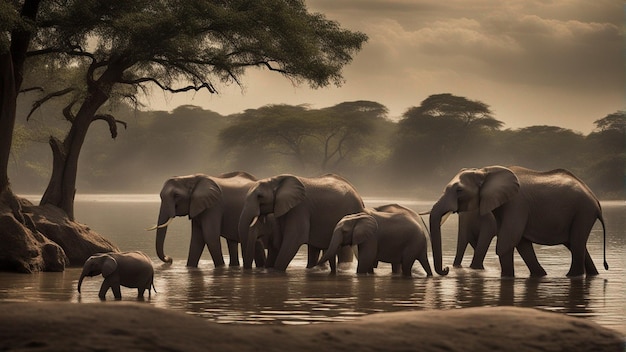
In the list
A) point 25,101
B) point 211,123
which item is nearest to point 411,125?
point 25,101

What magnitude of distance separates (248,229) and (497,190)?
4.63 metres

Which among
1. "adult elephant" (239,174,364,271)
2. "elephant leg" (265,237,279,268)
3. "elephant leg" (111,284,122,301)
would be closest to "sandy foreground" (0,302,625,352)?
"elephant leg" (111,284,122,301)

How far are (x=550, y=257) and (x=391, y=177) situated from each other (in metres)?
88.6

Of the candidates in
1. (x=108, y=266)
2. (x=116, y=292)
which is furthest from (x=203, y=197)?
(x=108, y=266)

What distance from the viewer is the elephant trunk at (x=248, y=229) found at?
2320cm

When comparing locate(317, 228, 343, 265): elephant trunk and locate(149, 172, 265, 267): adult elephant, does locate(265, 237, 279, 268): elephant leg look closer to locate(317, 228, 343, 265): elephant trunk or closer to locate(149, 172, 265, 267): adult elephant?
locate(149, 172, 265, 267): adult elephant

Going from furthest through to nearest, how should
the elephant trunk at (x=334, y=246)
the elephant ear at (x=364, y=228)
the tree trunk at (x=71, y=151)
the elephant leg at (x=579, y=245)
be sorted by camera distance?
1. the tree trunk at (x=71, y=151)
2. the elephant leg at (x=579, y=245)
3. the elephant ear at (x=364, y=228)
4. the elephant trunk at (x=334, y=246)

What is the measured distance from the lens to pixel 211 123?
151250 millimetres

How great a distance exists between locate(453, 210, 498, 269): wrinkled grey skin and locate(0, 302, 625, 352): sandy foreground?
45.8 feet

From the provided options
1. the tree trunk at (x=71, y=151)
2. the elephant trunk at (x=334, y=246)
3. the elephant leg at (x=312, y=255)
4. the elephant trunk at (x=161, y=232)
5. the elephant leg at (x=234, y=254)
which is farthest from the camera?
the tree trunk at (x=71, y=151)

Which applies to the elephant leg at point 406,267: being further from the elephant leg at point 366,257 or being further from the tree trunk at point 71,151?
the tree trunk at point 71,151

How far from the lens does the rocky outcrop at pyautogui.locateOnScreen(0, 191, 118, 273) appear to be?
22078 mm

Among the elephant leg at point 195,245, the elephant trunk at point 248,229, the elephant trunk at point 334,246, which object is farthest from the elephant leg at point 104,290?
the elephant leg at point 195,245

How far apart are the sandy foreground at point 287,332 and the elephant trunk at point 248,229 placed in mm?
14241
